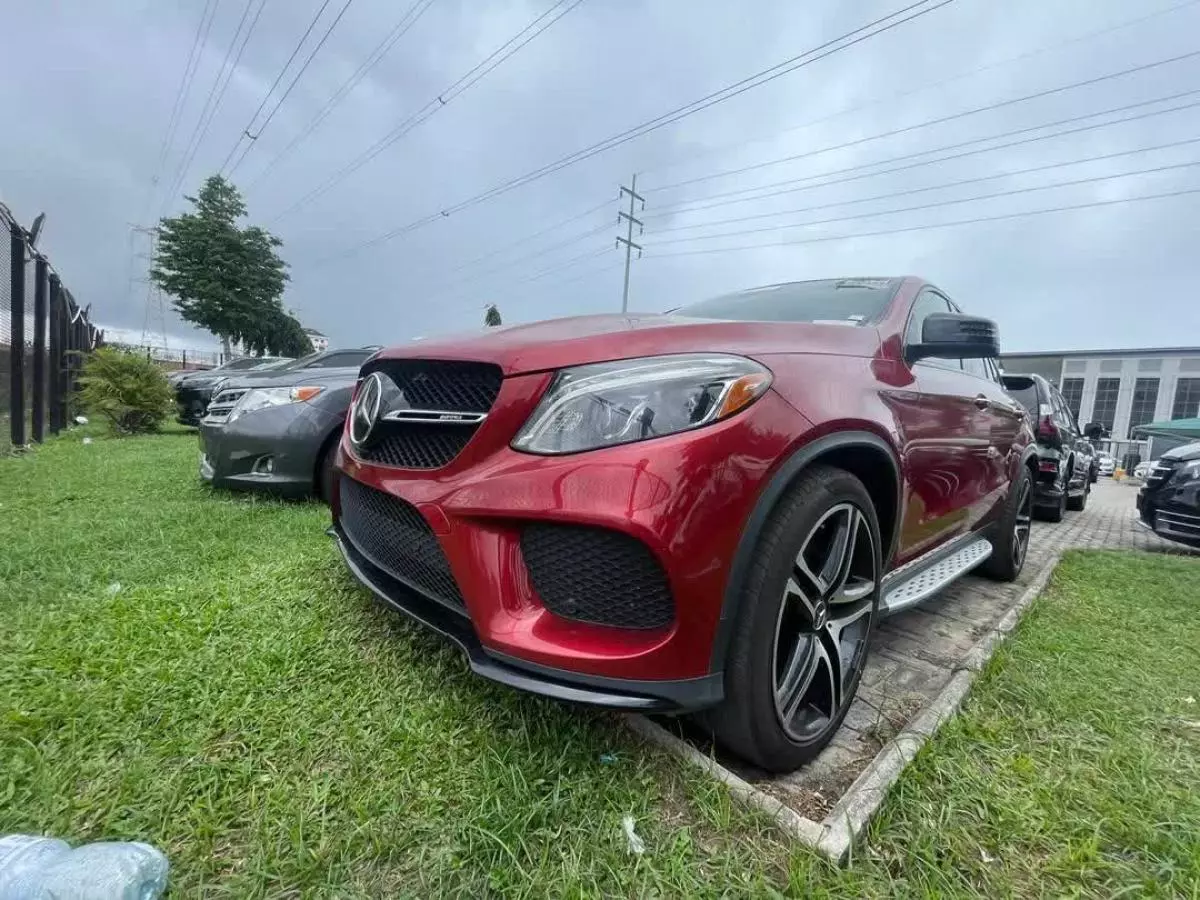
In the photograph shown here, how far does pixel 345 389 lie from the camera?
3.72 meters

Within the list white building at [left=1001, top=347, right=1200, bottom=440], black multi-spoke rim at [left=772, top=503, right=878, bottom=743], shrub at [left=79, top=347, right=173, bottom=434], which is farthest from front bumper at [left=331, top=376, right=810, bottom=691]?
white building at [left=1001, top=347, right=1200, bottom=440]

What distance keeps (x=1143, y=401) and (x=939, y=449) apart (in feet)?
154

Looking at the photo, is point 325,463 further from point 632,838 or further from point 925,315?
point 925,315

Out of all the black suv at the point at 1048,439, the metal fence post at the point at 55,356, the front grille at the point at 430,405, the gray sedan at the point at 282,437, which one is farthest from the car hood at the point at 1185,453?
the metal fence post at the point at 55,356

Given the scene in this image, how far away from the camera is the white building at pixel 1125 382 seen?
34688mm

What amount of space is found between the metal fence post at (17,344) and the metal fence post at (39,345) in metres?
0.36

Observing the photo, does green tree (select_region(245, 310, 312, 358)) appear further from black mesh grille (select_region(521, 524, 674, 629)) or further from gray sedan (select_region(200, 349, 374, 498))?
black mesh grille (select_region(521, 524, 674, 629))

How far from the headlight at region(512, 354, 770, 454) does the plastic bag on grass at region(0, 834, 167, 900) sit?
3.54 feet

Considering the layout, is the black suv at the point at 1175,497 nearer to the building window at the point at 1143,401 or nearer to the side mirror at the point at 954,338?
the side mirror at the point at 954,338

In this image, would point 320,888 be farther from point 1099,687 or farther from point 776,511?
point 1099,687

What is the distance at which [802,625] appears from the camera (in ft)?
5.13

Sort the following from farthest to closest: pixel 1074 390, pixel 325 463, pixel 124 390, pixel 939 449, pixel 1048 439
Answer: pixel 1074 390, pixel 124 390, pixel 1048 439, pixel 325 463, pixel 939 449

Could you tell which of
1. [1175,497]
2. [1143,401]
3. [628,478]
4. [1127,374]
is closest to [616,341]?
[628,478]

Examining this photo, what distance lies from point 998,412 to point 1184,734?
168 centimetres
